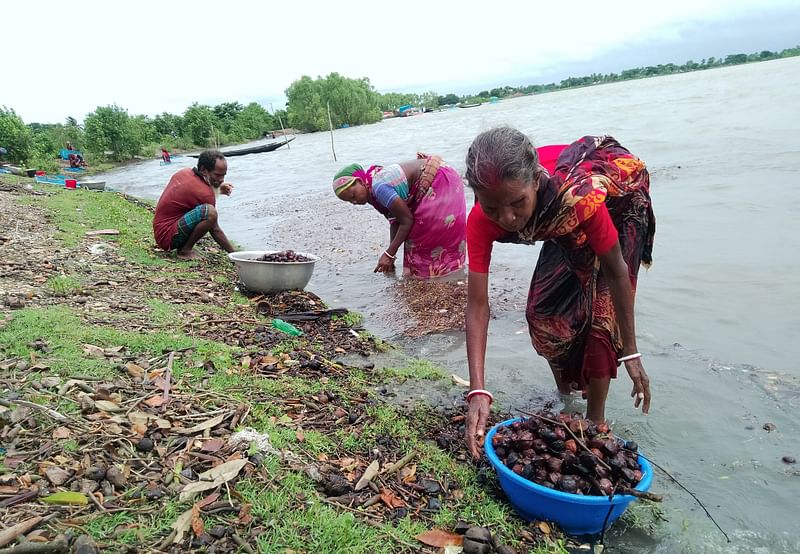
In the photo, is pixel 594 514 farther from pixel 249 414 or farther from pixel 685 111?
pixel 685 111

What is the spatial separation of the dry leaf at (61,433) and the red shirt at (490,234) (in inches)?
68.8

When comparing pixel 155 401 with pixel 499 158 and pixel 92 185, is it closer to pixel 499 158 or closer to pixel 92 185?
pixel 499 158

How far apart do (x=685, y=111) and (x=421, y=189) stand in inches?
754

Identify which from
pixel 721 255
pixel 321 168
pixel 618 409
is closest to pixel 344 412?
pixel 618 409

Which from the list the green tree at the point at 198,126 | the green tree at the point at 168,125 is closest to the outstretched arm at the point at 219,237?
the green tree at the point at 198,126

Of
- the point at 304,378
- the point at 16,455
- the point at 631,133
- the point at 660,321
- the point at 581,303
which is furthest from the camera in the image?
the point at 631,133

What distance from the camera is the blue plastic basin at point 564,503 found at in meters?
1.91

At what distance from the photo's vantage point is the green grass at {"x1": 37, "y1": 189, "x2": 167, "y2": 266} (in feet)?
20.4

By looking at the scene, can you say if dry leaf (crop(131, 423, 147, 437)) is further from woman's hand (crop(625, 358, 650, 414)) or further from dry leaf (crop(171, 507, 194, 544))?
woman's hand (crop(625, 358, 650, 414))

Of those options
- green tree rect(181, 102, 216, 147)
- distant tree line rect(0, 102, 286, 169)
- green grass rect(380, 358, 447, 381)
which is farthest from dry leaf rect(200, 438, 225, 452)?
green tree rect(181, 102, 216, 147)

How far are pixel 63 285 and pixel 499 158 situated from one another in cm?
385

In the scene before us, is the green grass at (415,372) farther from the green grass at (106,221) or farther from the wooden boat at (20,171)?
the wooden boat at (20,171)

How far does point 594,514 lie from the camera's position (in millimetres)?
1985

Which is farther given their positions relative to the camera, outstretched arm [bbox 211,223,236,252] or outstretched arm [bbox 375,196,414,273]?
outstretched arm [bbox 211,223,236,252]
